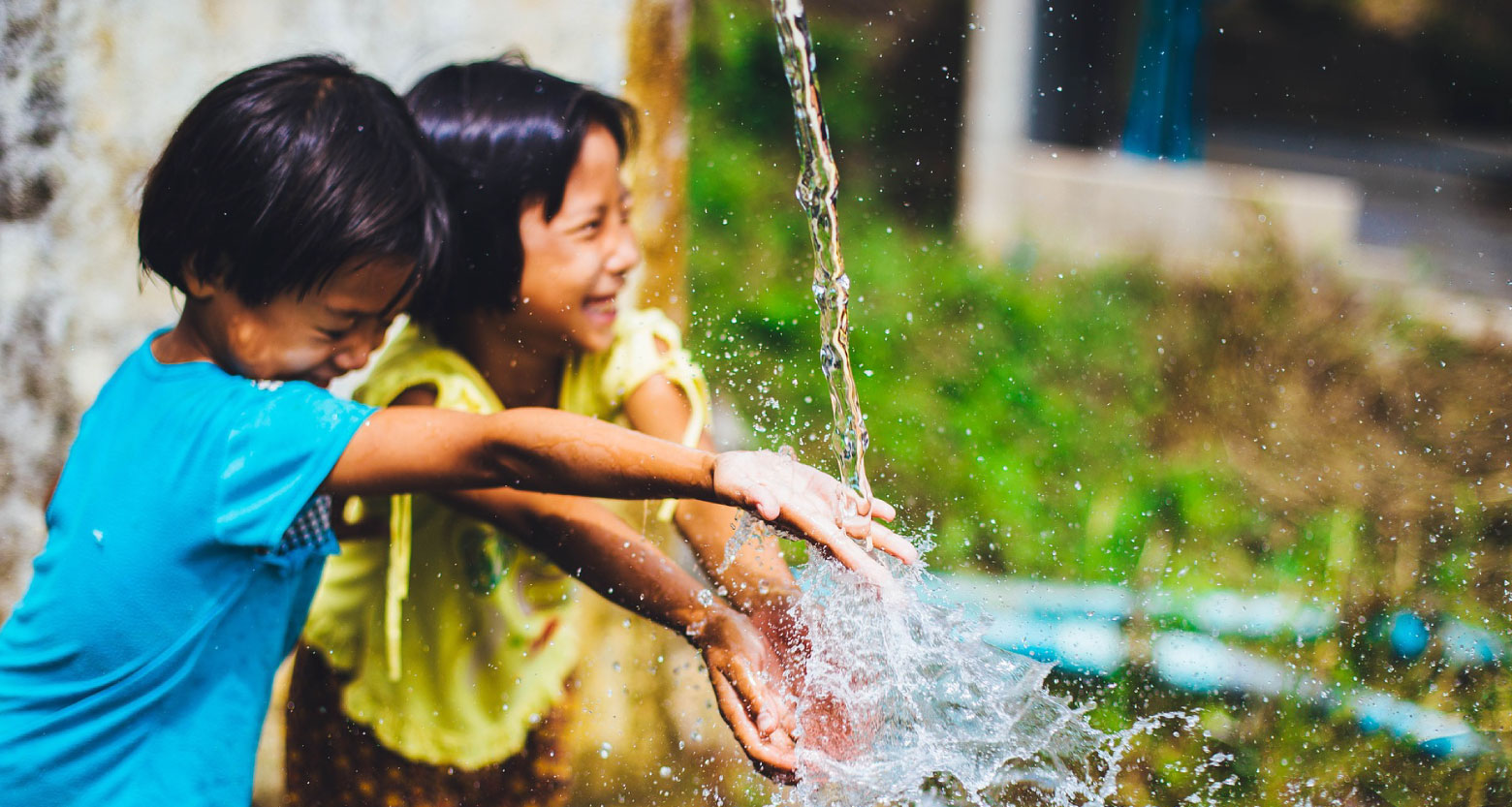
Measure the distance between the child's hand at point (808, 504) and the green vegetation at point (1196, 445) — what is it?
1.15 metres

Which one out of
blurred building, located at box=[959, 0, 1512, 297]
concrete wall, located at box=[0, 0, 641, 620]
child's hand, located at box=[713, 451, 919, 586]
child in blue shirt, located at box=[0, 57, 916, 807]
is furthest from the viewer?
blurred building, located at box=[959, 0, 1512, 297]

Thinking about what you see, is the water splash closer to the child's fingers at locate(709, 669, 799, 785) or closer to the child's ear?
the child's fingers at locate(709, 669, 799, 785)

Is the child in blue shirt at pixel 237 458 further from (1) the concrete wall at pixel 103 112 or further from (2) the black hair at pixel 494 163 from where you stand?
(1) the concrete wall at pixel 103 112

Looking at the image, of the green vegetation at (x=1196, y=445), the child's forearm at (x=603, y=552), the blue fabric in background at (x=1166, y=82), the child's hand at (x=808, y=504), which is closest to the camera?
the child's hand at (x=808, y=504)

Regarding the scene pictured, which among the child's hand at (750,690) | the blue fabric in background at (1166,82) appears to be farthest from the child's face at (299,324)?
the blue fabric in background at (1166,82)

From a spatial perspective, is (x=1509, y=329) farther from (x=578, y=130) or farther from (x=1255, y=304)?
(x=578, y=130)

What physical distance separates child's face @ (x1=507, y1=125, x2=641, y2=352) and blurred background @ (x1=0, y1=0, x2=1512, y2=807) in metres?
0.59

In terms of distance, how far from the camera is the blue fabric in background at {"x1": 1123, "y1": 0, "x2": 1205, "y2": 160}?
604 centimetres

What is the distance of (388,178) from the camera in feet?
5.17

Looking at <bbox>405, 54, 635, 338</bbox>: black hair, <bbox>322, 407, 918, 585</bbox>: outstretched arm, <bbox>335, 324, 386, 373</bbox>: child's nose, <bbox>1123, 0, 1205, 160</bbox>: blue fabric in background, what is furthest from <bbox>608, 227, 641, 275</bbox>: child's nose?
<bbox>1123, 0, 1205, 160</bbox>: blue fabric in background

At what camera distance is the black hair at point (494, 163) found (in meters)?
1.80

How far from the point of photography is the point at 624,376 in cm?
192

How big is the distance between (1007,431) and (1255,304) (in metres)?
0.89

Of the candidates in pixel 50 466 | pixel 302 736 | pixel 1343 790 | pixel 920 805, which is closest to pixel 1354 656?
pixel 1343 790
